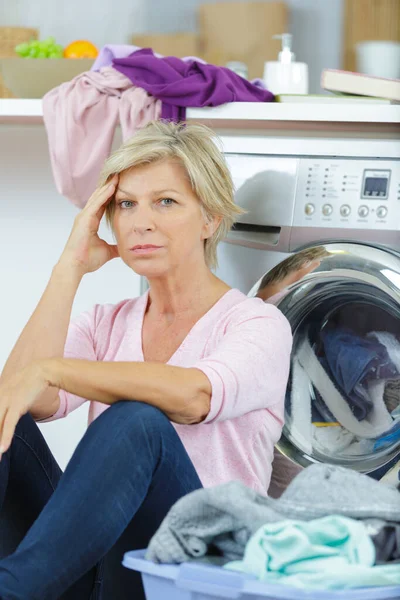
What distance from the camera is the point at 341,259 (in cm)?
184

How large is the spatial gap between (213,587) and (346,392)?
0.94 meters

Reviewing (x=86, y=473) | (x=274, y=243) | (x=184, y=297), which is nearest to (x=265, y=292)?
(x=274, y=243)

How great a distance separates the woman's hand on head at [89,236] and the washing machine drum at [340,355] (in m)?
0.34

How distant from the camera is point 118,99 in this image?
2068 millimetres

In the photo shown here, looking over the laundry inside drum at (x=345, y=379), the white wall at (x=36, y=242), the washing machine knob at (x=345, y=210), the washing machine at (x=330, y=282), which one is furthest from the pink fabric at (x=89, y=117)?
the laundry inside drum at (x=345, y=379)

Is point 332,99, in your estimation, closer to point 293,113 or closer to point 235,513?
point 293,113

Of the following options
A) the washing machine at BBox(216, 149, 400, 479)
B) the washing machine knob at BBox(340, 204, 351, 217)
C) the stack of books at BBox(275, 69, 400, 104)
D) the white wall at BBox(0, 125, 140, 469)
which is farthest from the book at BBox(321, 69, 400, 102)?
the white wall at BBox(0, 125, 140, 469)

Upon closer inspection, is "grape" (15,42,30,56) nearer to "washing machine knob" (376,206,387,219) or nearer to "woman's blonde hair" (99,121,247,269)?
"woman's blonde hair" (99,121,247,269)

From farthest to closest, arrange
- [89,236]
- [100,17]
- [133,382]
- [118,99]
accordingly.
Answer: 1. [100,17]
2. [118,99]
3. [89,236]
4. [133,382]

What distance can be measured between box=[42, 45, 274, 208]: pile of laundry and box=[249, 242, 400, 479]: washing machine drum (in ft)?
1.31

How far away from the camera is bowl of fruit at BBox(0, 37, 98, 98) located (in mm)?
2299

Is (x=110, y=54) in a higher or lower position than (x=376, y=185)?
higher

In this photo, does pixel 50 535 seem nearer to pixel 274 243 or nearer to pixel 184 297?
pixel 184 297

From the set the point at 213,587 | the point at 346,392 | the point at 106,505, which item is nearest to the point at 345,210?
the point at 346,392
